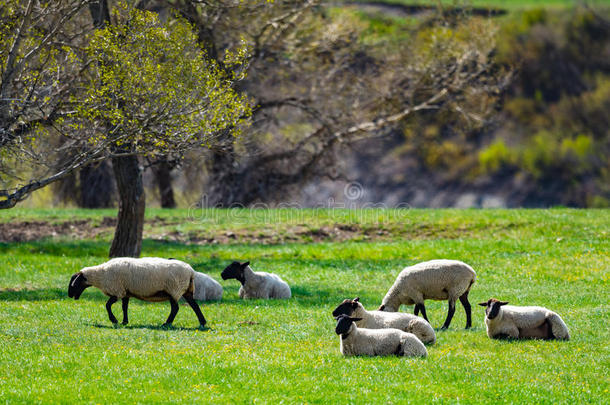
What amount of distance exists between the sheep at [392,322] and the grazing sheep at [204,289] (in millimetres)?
6281

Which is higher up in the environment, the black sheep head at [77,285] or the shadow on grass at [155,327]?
the black sheep head at [77,285]

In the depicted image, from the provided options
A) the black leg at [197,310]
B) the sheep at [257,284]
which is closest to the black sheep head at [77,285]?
the black leg at [197,310]

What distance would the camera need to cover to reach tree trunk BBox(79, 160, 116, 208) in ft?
147

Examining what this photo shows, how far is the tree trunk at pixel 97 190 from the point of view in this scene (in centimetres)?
4494

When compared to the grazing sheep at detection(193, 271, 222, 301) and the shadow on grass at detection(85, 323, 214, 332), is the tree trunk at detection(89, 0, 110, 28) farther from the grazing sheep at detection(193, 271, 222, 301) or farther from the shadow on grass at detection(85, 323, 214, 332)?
the shadow on grass at detection(85, 323, 214, 332)

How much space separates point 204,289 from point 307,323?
155 inches

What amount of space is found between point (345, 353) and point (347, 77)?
3170cm

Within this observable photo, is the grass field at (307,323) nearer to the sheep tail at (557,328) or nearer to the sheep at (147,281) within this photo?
the sheep tail at (557,328)

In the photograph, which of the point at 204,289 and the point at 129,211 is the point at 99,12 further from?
the point at 204,289

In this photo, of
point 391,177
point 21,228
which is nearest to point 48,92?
point 21,228

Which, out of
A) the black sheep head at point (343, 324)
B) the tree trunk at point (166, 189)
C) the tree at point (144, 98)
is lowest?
the black sheep head at point (343, 324)

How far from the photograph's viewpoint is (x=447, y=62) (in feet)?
145

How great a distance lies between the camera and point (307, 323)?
1744 cm

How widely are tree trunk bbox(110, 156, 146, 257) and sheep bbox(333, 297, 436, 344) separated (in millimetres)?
13177
